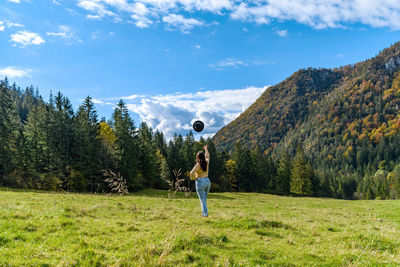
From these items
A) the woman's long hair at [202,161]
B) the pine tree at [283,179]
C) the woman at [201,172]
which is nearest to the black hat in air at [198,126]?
the woman at [201,172]

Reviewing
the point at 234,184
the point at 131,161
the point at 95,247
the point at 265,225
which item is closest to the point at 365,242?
the point at 265,225

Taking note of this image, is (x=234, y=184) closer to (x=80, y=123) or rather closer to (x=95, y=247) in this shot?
(x=80, y=123)

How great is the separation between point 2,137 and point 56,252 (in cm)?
4984

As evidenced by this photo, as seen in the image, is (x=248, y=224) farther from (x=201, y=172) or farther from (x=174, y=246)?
(x=174, y=246)

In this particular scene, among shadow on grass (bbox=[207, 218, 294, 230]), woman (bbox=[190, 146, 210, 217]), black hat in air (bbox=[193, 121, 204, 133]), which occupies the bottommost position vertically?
shadow on grass (bbox=[207, 218, 294, 230])

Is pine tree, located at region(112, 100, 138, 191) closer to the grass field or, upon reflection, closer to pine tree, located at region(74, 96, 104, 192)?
pine tree, located at region(74, 96, 104, 192)

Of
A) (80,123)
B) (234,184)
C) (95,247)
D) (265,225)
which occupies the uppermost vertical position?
(80,123)

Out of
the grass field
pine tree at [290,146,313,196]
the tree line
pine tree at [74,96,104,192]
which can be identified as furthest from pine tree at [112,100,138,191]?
pine tree at [290,146,313,196]

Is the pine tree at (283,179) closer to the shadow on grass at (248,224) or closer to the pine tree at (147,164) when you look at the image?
the pine tree at (147,164)

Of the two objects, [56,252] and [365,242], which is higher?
[56,252]

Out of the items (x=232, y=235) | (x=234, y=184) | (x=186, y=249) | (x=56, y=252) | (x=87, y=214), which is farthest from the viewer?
(x=234, y=184)

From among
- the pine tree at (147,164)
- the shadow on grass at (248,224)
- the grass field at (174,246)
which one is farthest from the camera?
the pine tree at (147,164)

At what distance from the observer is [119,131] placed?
49.7 m

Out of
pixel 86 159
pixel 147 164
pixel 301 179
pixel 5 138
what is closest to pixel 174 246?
pixel 86 159
